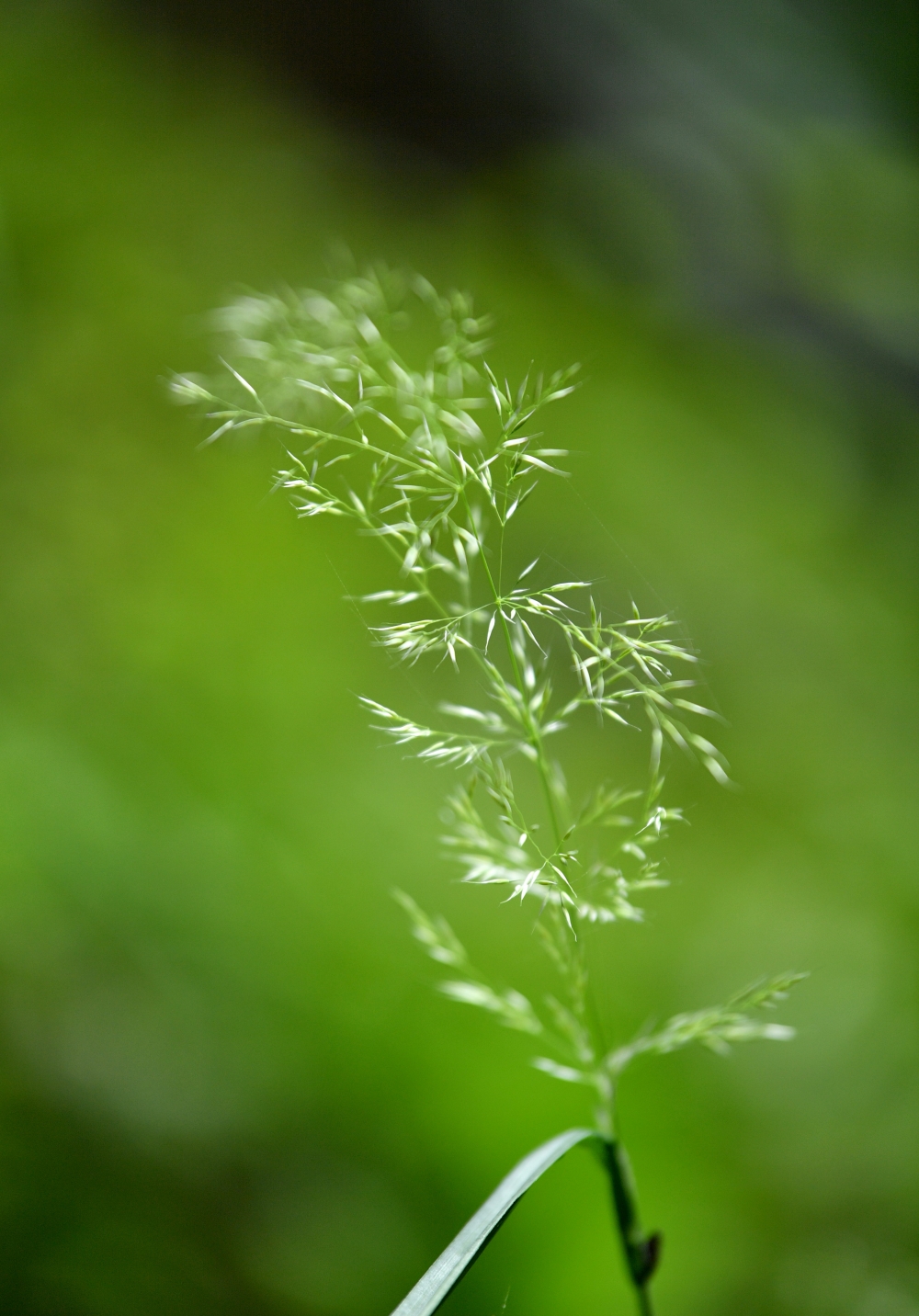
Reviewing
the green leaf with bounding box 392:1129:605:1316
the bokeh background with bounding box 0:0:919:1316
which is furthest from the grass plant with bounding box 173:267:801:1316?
the bokeh background with bounding box 0:0:919:1316

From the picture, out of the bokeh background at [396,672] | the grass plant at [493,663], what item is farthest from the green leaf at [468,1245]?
the bokeh background at [396,672]

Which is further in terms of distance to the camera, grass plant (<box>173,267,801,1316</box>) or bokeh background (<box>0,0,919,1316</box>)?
bokeh background (<box>0,0,919,1316</box>)

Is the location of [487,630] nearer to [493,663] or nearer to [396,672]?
[493,663]

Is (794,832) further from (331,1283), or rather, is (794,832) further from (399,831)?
(331,1283)

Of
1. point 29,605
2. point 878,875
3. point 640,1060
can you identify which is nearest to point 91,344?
point 29,605

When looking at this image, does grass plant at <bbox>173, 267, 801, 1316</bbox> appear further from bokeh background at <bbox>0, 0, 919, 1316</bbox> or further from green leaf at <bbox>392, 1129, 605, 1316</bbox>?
bokeh background at <bbox>0, 0, 919, 1316</bbox>

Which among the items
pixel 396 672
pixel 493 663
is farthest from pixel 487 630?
pixel 396 672
